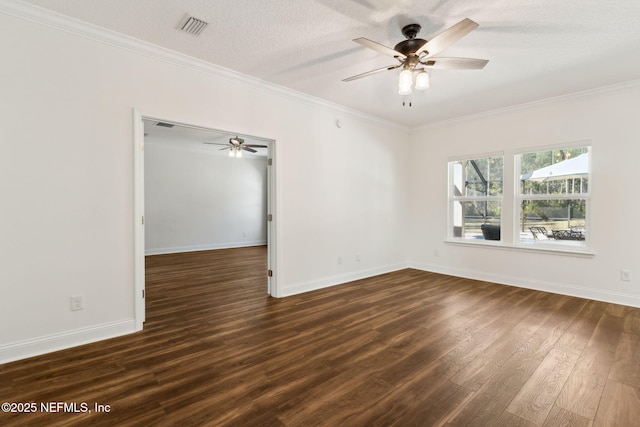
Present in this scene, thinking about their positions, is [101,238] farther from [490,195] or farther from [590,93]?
[590,93]

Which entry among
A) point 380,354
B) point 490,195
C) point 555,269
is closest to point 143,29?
point 380,354

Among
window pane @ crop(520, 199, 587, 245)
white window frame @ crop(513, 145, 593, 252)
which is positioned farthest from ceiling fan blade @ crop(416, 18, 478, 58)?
window pane @ crop(520, 199, 587, 245)

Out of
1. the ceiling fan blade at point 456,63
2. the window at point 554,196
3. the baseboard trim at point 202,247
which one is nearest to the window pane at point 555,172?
the window at point 554,196

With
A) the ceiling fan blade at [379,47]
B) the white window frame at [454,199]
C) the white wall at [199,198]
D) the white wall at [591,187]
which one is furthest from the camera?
the white wall at [199,198]

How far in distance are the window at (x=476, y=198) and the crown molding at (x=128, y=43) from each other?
3101 millimetres

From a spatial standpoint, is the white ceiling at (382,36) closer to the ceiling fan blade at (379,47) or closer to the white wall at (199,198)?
the ceiling fan blade at (379,47)

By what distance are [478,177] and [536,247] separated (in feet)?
4.72

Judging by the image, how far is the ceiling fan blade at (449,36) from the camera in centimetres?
202

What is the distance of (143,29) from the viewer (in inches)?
105

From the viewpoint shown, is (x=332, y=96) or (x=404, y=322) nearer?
(x=404, y=322)

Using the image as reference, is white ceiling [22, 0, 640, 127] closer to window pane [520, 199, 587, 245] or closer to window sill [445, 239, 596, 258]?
window pane [520, 199, 587, 245]

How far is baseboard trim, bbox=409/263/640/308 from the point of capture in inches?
149

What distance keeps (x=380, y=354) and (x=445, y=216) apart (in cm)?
371

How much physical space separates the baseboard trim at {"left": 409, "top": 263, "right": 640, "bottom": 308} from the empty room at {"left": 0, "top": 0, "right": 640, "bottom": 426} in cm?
3
